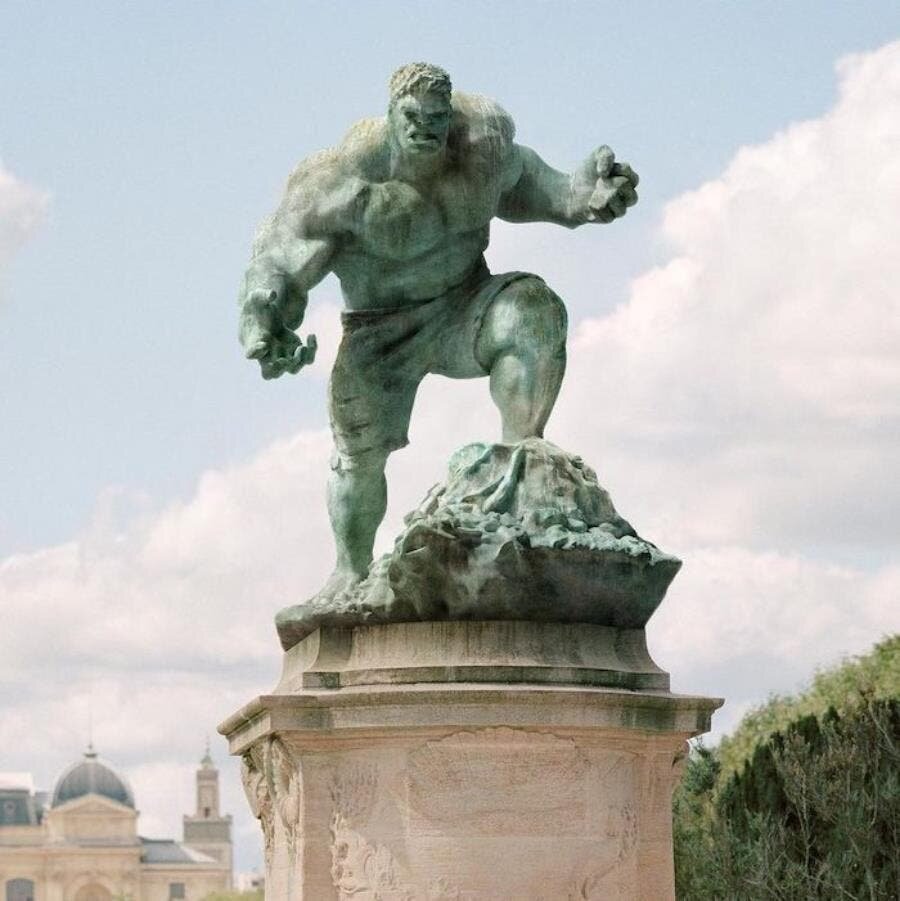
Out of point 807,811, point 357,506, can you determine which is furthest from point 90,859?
point 357,506

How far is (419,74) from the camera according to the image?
10.7 meters

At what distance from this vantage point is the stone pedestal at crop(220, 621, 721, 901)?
390 inches

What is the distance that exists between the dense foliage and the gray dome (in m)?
148

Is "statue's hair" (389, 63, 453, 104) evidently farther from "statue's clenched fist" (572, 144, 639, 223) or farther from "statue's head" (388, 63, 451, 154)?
"statue's clenched fist" (572, 144, 639, 223)

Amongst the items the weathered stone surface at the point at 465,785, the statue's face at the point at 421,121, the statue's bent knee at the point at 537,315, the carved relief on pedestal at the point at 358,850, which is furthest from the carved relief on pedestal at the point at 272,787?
the statue's face at the point at 421,121

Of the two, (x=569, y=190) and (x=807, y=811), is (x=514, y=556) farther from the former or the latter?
(x=807, y=811)

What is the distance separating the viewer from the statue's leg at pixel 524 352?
10836 millimetres

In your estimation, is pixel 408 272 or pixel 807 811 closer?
pixel 408 272

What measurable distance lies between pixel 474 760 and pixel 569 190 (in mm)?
2744

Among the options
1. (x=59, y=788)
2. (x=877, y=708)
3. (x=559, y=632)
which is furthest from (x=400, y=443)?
(x=59, y=788)

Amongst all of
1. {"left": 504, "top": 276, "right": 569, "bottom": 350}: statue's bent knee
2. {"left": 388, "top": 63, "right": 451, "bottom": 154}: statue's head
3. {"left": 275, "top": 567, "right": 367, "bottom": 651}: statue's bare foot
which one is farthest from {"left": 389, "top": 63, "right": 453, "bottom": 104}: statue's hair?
Result: {"left": 275, "top": 567, "right": 367, "bottom": 651}: statue's bare foot

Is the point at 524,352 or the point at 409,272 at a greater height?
the point at 409,272

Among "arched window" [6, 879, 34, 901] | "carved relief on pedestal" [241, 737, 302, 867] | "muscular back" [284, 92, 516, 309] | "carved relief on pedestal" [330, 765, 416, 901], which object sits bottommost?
"carved relief on pedestal" [330, 765, 416, 901]

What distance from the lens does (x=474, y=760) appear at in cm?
991
